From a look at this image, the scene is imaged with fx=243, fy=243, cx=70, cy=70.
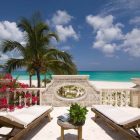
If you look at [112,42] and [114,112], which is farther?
[112,42]

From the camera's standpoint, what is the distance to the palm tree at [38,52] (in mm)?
11688

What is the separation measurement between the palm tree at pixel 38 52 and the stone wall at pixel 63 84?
2.14 meters

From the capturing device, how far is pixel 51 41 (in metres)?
12.3

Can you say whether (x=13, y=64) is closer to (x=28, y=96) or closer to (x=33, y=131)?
(x=28, y=96)

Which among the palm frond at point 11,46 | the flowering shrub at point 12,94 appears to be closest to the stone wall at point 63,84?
the flowering shrub at point 12,94

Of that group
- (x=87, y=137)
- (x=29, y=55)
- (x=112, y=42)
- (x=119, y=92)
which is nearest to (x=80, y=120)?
(x=87, y=137)

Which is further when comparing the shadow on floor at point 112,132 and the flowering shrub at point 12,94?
the flowering shrub at point 12,94

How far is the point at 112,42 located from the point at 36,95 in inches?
1805

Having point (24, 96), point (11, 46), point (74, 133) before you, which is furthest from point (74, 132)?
point (11, 46)

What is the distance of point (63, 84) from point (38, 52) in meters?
2.94

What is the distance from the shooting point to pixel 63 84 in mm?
9609

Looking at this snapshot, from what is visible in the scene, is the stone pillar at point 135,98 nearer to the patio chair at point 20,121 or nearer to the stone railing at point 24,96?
the stone railing at point 24,96

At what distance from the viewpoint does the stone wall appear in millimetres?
9586

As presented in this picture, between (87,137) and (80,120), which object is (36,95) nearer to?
(87,137)
